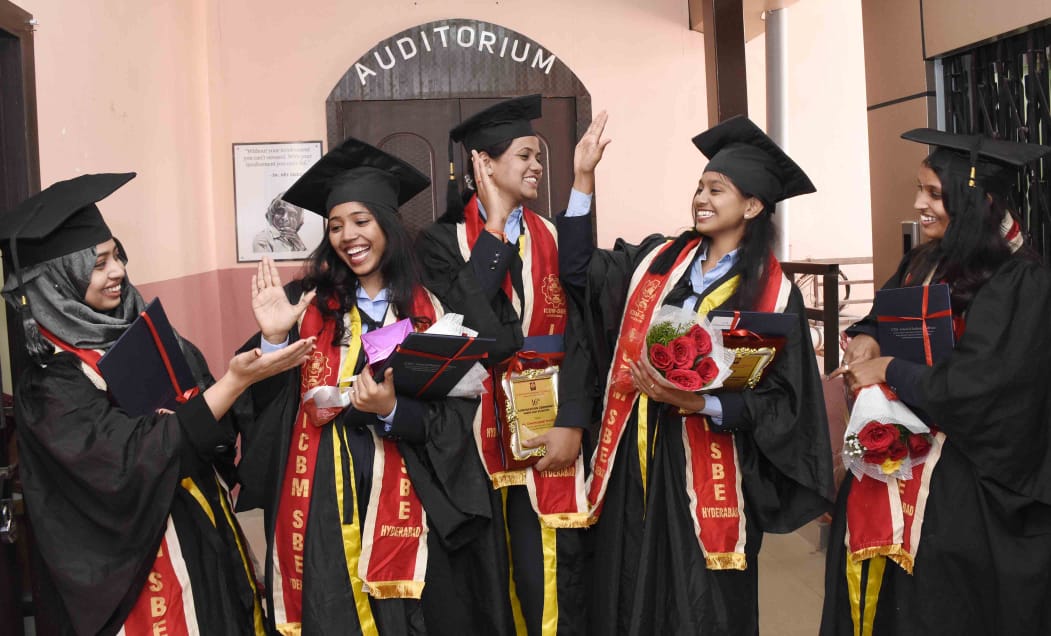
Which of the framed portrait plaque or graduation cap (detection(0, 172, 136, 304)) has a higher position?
the framed portrait plaque

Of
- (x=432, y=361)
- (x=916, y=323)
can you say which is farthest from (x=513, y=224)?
(x=916, y=323)

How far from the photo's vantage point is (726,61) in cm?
570

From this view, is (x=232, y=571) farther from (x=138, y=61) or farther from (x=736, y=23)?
(x=736, y=23)

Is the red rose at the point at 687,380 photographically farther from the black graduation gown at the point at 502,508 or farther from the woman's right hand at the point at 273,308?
the woman's right hand at the point at 273,308

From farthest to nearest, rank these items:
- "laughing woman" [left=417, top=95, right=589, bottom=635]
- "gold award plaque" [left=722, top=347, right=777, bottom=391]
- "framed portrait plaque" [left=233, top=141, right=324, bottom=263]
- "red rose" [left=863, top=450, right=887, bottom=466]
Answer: "framed portrait plaque" [left=233, top=141, right=324, bottom=263]
"laughing woman" [left=417, top=95, right=589, bottom=635]
"red rose" [left=863, top=450, right=887, bottom=466]
"gold award plaque" [left=722, top=347, right=777, bottom=391]

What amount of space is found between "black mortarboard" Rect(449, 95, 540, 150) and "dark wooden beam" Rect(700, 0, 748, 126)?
8.90 ft

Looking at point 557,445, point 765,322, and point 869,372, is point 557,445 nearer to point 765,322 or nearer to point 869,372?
point 765,322

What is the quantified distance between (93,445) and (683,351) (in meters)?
1.45

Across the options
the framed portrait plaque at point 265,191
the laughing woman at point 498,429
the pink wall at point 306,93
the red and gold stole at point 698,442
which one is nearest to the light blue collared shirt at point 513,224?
the laughing woman at point 498,429

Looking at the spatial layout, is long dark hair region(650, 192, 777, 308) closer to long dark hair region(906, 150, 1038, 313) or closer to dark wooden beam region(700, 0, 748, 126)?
long dark hair region(906, 150, 1038, 313)

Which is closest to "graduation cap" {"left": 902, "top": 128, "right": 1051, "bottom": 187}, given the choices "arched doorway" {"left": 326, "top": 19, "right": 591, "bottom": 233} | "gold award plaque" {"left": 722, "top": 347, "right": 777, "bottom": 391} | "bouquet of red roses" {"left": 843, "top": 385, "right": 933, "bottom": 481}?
"bouquet of red roses" {"left": 843, "top": 385, "right": 933, "bottom": 481}

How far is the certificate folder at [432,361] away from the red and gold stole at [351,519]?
0.59 feet

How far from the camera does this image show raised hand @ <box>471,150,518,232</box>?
3045mm

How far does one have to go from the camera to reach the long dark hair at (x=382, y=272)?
280 centimetres
